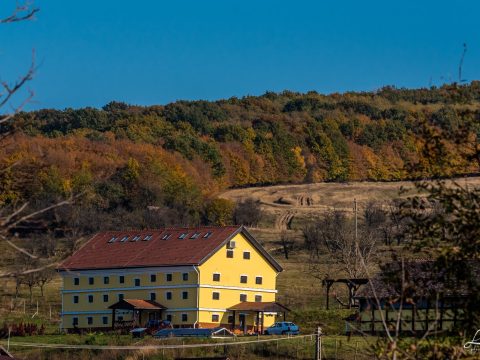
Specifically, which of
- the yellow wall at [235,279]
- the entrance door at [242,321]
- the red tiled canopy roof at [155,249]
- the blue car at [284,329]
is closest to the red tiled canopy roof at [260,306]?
the entrance door at [242,321]

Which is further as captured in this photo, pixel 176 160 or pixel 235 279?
pixel 176 160

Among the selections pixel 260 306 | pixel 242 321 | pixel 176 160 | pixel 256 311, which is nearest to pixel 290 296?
pixel 242 321

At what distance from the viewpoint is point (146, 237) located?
7956cm

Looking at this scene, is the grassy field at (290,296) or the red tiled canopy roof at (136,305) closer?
the grassy field at (290,296)

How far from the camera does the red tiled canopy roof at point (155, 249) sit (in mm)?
73438

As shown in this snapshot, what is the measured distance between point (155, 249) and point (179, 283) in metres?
4.52

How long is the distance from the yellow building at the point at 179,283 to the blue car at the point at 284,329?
7.65 m

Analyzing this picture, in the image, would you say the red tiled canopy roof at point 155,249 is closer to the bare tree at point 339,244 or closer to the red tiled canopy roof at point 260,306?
the red tiled canopy roof at point 260,306

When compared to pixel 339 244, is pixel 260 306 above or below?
below

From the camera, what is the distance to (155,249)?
7644cm

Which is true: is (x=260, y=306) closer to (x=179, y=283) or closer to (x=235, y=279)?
(x=235, y=279)

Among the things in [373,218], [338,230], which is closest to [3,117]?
[338,230]

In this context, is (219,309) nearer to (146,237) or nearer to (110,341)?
(146,237)

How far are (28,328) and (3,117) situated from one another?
52991 millimetres
